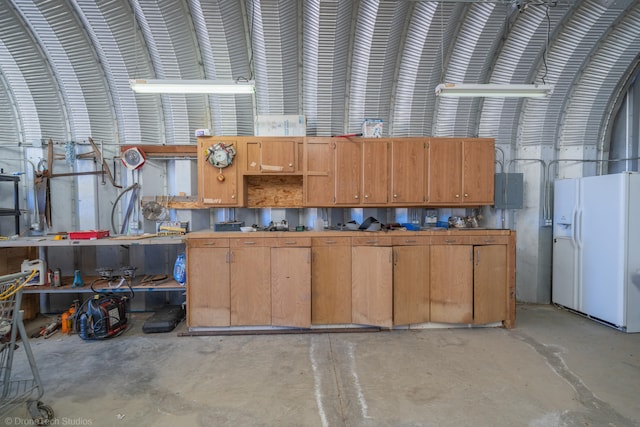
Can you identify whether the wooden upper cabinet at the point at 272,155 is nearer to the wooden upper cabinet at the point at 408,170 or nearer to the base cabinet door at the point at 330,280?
the base cabinet door at the point at 330,280

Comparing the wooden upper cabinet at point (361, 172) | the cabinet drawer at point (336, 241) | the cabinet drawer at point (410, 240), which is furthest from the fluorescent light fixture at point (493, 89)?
the cabinet drawer at point (336, 241)

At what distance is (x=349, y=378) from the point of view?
2.60 metres

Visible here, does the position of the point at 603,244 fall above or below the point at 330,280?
above

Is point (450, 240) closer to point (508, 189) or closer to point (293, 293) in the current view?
point (508, 189)

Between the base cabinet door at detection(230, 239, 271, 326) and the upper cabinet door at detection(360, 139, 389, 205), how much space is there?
1.54m

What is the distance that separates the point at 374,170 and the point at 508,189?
2084mm

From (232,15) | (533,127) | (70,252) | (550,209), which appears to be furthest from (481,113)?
(70,252)

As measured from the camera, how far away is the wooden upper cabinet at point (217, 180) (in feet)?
12.0

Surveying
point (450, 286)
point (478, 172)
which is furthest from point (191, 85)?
point (450, 286)

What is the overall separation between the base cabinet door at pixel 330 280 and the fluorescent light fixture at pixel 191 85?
1893 mm

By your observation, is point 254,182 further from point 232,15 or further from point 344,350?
point 344,350

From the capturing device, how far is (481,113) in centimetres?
426

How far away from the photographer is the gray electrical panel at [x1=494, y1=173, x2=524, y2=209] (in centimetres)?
415

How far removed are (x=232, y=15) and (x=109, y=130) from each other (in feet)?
7.83
